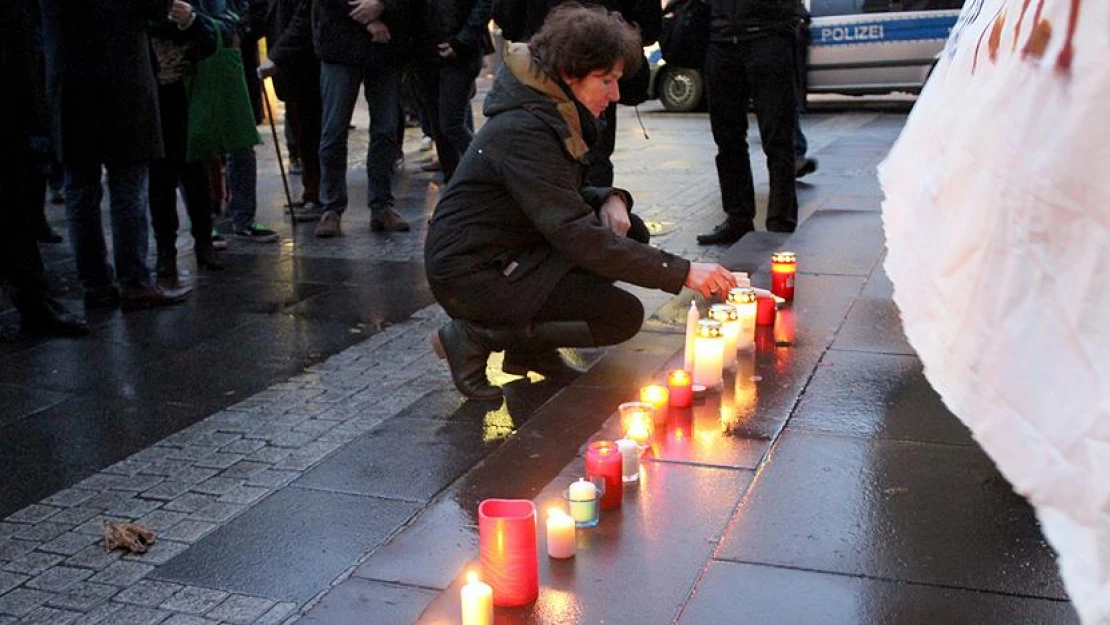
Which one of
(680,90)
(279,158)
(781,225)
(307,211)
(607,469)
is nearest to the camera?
(607,469)

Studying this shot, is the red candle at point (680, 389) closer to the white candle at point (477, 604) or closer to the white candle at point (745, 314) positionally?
the white candle at point (745, 314)

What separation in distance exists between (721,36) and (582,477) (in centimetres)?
419

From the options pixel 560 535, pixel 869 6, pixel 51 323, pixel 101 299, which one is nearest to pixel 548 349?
pixel 560 535

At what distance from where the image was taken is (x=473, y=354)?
5.13 m

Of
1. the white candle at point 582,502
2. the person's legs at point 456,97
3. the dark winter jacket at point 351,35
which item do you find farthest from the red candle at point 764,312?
the dark winter jacket at point 351,35

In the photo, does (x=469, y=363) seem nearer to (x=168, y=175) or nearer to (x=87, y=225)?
(x=87, y=225)

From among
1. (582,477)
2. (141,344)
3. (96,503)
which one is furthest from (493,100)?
(141,344)

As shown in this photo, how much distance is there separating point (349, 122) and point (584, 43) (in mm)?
4485

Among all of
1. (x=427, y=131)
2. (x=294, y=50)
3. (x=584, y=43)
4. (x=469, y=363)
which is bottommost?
(x=427, y=131)

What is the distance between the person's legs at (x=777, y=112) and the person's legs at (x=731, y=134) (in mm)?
133

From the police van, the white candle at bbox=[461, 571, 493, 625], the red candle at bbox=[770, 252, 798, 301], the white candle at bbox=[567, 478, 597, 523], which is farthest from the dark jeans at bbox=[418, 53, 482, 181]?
the white candle at bbox=[461, 571, 493, 625]

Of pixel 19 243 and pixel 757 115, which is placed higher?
pixel 757 115

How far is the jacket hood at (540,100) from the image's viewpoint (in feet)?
15.6

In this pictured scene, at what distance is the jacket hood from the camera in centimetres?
475
